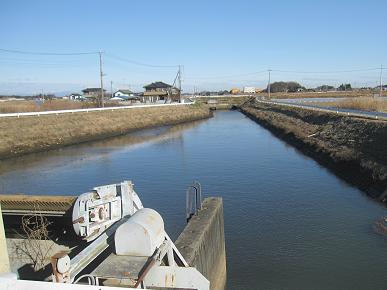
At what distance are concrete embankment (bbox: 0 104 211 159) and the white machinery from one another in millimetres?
23071

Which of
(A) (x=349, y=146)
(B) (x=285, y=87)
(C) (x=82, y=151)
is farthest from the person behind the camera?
(B) (x=285, y=87)

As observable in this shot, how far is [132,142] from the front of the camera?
1394 inches

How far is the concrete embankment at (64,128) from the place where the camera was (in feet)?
92.8

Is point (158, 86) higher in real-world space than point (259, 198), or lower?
higher

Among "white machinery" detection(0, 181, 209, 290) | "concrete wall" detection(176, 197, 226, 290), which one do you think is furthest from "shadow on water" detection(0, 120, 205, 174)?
"white machinery" detection(0, 181, 209, 290)

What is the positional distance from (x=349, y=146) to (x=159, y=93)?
77.2m

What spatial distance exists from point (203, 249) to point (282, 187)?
33.3ft

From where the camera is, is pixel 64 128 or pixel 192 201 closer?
pixel 192 201

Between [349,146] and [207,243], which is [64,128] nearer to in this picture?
[349,146]

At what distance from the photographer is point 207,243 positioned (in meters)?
8.09

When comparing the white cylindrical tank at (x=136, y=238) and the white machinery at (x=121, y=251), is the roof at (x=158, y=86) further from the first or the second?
the white cylindrical tank at (x=136, y=238)

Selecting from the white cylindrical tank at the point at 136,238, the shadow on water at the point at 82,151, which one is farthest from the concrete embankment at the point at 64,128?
the white cylindrical tank at the point at 136,238

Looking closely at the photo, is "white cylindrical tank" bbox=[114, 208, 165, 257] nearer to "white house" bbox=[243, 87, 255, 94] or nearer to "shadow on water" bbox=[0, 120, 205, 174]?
"shadow on water" bbox=[0, 120, 205, 174]

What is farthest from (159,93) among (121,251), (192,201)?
(121,251)
